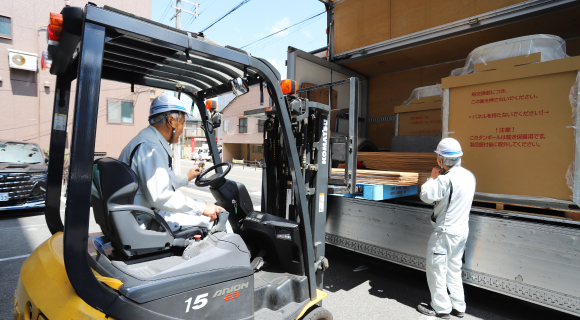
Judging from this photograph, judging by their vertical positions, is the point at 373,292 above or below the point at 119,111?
below

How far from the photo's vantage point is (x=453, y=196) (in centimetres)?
308

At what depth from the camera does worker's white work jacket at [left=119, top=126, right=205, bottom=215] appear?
1.98m

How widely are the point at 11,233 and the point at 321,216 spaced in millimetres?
6118

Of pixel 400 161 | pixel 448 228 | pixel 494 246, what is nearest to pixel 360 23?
pixel 400 161

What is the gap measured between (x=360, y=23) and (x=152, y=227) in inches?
168

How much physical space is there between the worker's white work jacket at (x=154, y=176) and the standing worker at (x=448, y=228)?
2326 mm

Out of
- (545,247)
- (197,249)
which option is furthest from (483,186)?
(197,249)

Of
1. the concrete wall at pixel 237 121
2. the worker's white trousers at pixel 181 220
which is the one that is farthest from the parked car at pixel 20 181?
the concrete wall at pixel 237 121

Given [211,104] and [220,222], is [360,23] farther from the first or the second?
[220,222]

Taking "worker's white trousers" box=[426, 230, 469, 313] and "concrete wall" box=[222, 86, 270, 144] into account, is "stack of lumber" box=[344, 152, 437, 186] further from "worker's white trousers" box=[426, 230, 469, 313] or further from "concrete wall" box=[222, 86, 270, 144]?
"concrete wall" box=[222, 86, 270, 144]

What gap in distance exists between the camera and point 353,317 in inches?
126

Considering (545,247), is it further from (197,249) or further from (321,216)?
(197,249)

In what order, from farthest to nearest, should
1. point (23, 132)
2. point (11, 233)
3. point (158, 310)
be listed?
point (23, 132) → point (11, 233) → point (158, 310)

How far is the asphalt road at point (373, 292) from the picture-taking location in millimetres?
3316
